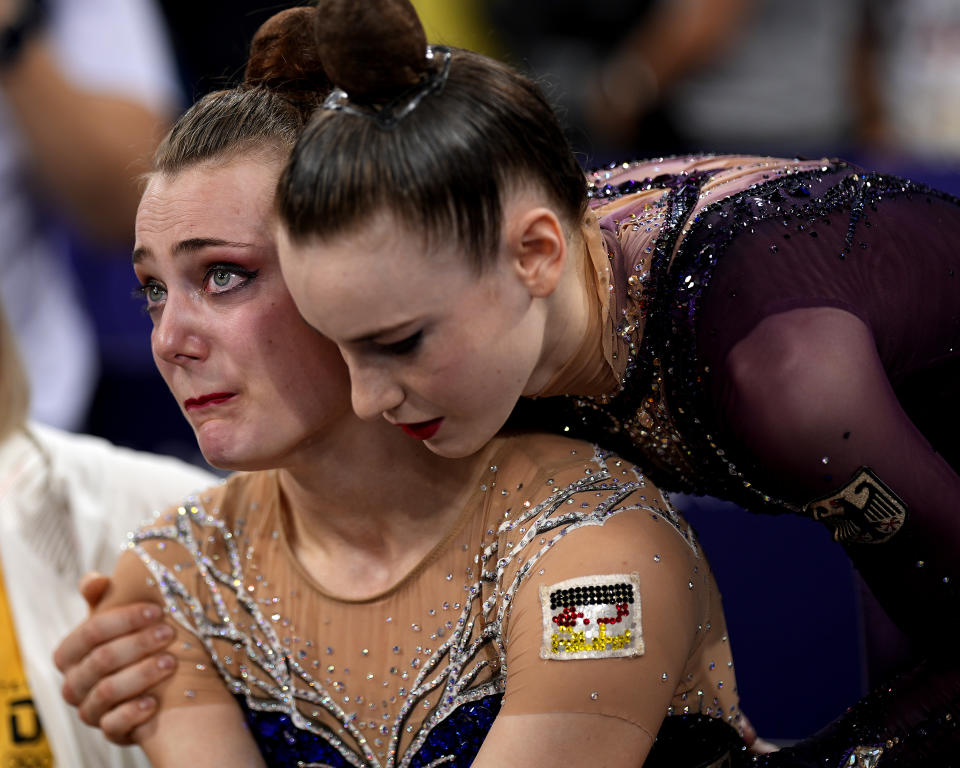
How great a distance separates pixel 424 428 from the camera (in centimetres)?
123

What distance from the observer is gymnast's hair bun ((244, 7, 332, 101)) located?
4.33 ft

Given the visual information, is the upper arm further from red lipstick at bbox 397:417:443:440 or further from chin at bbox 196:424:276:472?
chin at bbox 196:424:276:472

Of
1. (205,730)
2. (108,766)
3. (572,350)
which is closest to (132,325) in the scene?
(108,766)

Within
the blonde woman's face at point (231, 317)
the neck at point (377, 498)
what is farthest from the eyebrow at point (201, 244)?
the neck at point (377, 498)

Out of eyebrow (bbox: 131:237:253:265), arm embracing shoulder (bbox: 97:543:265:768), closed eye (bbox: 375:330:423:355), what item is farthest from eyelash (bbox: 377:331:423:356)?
arm embracing shoulder (bbox: 97:543:265:768)

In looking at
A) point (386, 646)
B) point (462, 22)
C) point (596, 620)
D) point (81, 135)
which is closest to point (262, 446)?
point (386, 646)

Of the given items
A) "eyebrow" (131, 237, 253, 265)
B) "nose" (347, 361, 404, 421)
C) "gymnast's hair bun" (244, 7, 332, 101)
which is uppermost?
"gymnast's hair bun" (244, 7, 332, 101)

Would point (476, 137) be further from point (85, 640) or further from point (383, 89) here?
point (85, 640)

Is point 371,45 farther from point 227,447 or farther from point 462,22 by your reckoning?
point 462,22

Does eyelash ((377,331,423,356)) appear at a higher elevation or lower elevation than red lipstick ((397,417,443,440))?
higher

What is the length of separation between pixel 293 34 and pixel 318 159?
258 mm

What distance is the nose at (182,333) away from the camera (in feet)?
4.26

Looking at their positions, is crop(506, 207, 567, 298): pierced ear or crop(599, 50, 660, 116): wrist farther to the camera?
crop(599, 50, 660, 116): wrist

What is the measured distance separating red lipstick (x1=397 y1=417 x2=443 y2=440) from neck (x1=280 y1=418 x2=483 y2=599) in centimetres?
15
